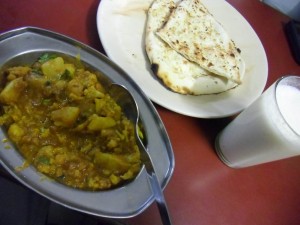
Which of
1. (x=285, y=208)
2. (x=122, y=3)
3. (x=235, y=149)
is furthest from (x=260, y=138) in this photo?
(x=122, y=3)

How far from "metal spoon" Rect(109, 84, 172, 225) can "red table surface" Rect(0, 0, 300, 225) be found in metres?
0.13

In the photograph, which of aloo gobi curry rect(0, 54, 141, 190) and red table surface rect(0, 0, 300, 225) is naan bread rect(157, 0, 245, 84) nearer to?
red table surface rect(0, 0, 300, 225)

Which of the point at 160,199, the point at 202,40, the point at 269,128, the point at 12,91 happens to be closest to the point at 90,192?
the point at 160,199

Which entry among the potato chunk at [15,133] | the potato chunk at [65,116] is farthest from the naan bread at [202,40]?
the potato chunk at [15,133]

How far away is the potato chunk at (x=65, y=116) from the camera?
30.9 inches

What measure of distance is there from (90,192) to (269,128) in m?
0.47

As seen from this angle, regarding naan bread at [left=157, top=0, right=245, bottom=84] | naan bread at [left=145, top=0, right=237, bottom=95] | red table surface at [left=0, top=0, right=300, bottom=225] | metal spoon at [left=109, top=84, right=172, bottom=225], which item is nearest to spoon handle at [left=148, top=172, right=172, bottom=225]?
metal spoon at [left=109, top=84, right=172, bottom=225]

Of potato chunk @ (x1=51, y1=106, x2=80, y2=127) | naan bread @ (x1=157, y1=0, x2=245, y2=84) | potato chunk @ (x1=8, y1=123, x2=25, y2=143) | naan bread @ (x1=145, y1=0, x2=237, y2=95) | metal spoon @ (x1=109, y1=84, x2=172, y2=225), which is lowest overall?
potato chunk @ (x1=8, y1=123, x2=25, y2=143)

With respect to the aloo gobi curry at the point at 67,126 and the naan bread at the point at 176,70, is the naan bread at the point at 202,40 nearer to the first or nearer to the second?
the naan bread at the point at 176,70

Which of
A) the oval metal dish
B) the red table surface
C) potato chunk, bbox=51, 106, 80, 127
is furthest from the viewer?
the red table surface

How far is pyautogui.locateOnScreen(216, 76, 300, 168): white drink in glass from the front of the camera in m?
0.81

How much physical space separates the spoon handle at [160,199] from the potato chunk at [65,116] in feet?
0.77

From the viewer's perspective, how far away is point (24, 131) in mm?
761

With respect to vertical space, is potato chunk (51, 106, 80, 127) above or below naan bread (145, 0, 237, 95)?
below
